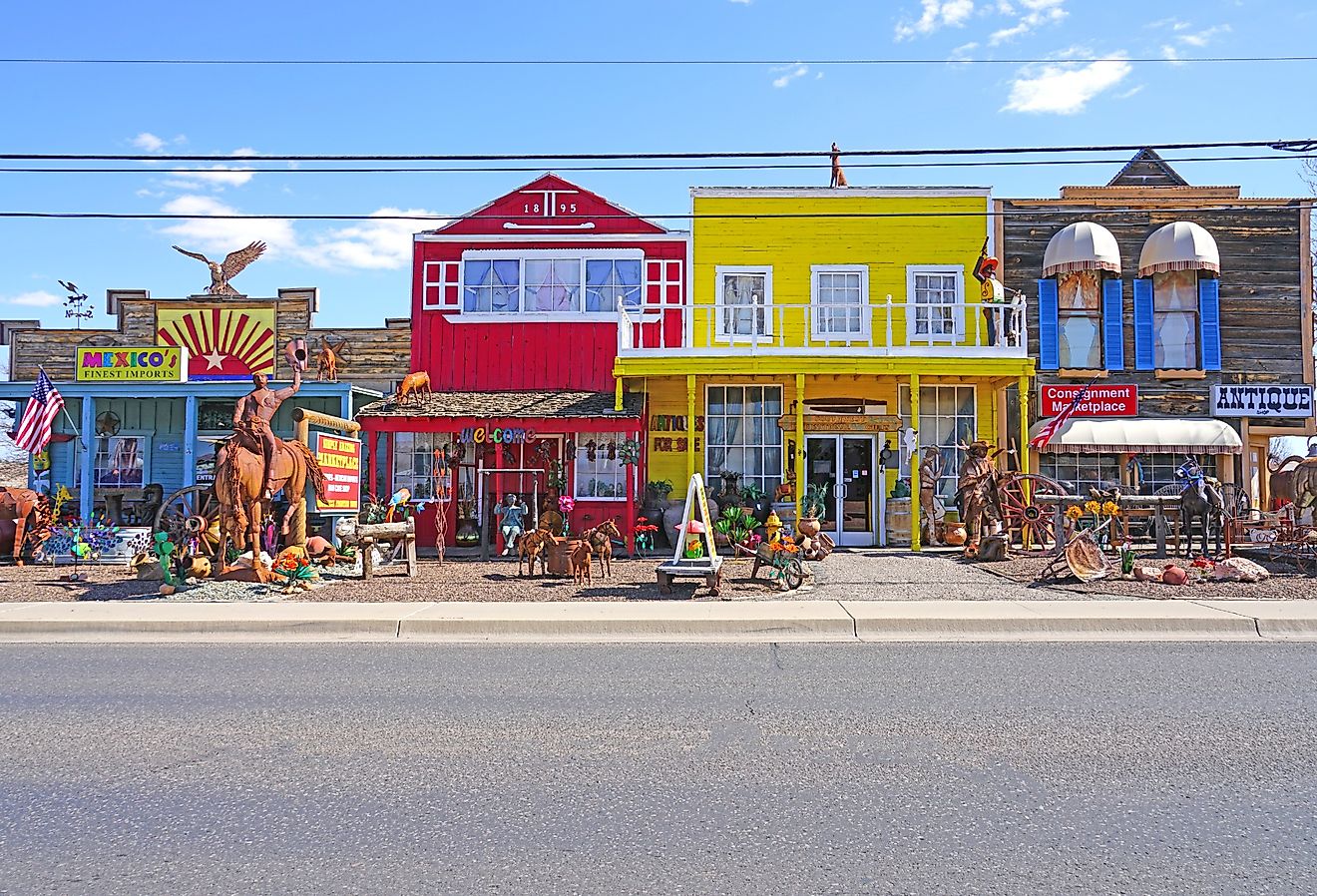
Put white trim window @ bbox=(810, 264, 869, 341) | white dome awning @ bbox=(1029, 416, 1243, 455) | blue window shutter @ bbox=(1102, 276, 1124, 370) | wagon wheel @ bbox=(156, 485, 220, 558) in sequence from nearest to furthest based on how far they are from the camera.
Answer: wagon wheel @ bbox=(156, 485, 220, 558) < white dome awning @ bbox=(1029, 416, 1243, 455) < white trim window @ bbox=(810, 264, 869, 341) < blue window shutter @ bbox=(1102, 276, 1124, 370)

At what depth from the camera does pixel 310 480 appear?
13.5 meters

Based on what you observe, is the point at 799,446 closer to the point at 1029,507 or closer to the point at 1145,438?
the point at 1029,507

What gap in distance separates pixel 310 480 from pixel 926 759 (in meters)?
10.2

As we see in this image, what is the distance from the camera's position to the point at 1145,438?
1903cm

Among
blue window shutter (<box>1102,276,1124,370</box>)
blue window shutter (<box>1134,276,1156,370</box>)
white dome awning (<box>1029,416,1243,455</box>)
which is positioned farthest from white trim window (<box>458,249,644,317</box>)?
blue window shutter (<box>1134,276,1156,370</box>)

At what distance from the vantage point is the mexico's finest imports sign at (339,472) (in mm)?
13438

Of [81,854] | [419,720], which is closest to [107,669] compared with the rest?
[419,720]

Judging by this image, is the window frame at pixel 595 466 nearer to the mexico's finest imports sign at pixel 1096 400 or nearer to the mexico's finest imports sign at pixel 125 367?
the mexico's finest imports sign at pixel 125 367

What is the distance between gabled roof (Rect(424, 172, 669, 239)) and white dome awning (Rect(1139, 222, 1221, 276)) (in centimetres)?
941

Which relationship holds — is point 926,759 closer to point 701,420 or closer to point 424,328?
point 701,420

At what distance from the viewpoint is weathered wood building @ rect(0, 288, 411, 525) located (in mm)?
18219

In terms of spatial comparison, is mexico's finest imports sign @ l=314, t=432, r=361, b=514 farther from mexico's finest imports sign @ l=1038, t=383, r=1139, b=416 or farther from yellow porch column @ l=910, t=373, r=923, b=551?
mexico's finest imports sign @ l=1038, t=383, r=1139, b=416

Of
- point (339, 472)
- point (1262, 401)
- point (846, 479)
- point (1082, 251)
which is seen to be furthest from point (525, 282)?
point (1262, 401)

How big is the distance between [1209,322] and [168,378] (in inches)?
772
